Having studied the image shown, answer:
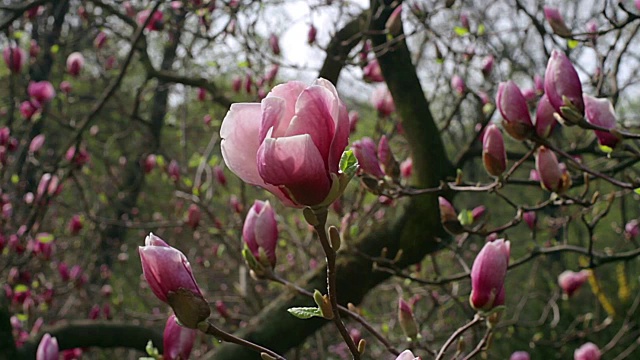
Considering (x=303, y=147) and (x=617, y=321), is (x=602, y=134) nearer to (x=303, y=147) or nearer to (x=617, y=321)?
(x=303, y=147)

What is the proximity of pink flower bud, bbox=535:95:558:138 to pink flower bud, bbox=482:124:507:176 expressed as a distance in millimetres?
85

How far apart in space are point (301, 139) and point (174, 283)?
0.26 m

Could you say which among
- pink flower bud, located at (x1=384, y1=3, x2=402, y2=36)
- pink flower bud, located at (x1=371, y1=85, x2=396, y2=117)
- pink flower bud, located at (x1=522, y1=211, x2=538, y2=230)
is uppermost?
pink flower bud, located at (x1=384, y1=3, x2=402, y2=36)

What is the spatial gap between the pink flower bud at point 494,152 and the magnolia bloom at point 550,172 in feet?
0.22

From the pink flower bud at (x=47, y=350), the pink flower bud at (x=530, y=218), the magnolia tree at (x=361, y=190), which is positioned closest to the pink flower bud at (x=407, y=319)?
the magnolia tree at (x=361, y=190)

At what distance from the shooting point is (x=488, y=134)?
4.28 feet

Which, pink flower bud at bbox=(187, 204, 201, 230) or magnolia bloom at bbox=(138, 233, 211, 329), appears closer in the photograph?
magnolia bloom at bbox=(138, 233, 211, 329)

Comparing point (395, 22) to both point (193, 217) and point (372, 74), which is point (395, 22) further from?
point (193, 217)

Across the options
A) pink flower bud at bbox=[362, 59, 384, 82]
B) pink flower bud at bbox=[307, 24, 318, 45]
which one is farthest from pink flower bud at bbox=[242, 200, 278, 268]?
pink flower bud at bbox=[307, 24, 318, 45]

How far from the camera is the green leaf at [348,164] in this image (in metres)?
0.68

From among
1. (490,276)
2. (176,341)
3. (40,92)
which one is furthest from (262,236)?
(40,92)

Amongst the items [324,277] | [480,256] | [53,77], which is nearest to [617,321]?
[324,277]

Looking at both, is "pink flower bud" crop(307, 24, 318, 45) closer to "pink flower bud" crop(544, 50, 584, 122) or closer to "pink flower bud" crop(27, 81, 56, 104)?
"pink flower bud" crop(27, 81, 56, 104)

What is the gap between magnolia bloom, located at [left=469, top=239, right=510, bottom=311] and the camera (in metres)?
1.00
